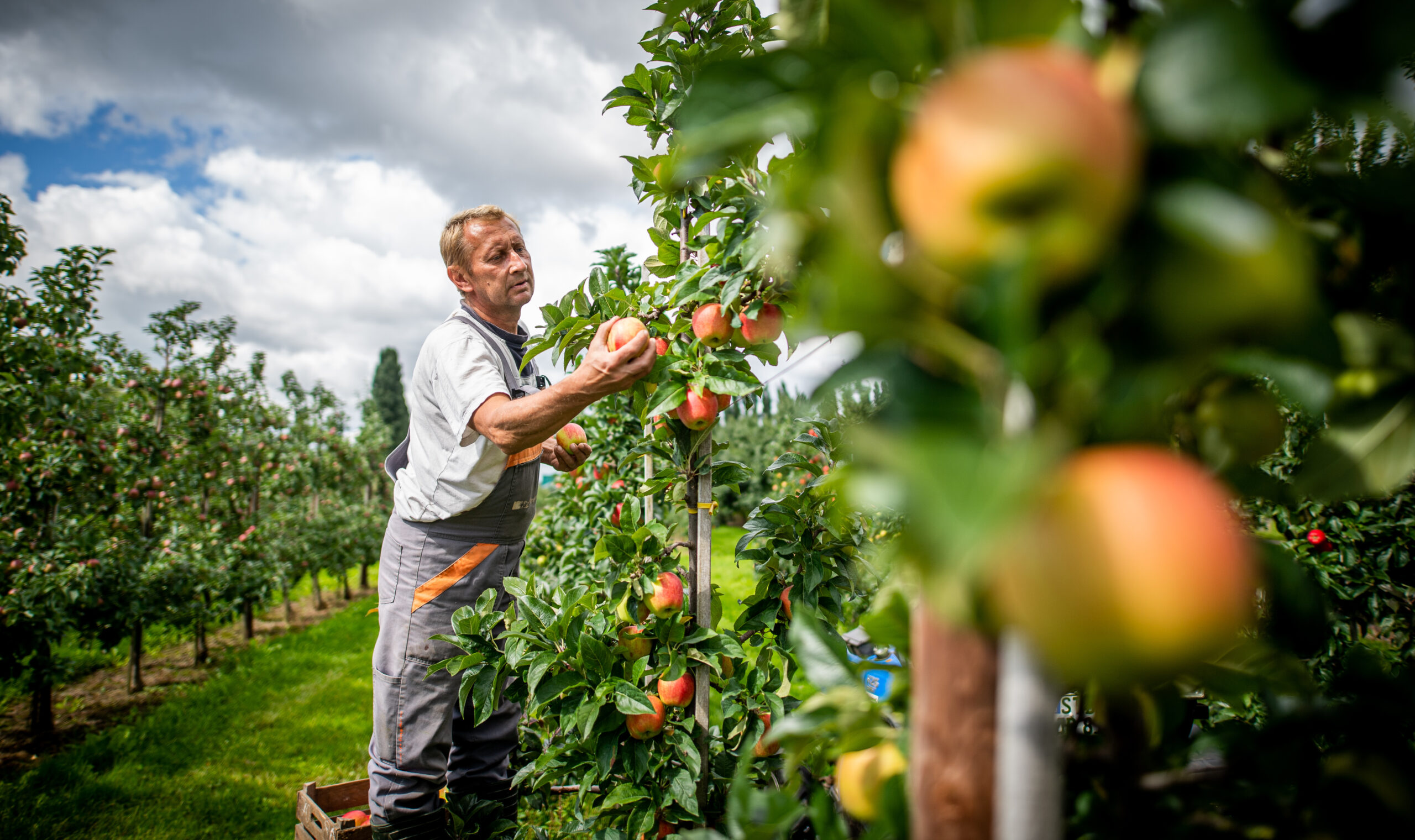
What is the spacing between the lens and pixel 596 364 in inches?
62.0

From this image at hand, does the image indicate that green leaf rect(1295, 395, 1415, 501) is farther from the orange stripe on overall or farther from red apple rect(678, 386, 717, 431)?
the orange stripe on overall

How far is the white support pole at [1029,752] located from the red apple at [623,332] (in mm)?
1293

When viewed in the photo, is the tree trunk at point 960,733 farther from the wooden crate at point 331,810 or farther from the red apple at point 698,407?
the wooden crate at point 331,810

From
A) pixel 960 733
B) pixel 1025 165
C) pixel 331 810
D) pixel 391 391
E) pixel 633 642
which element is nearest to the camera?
pixel 1025 165

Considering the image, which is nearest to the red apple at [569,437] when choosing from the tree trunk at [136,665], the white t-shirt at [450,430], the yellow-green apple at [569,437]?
the yellow-green apple at [569,437]

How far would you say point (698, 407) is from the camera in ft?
5.02

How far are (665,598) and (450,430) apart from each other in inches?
37.3

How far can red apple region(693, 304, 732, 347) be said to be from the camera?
1.51m

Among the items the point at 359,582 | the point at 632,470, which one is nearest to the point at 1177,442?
the point at 632,470

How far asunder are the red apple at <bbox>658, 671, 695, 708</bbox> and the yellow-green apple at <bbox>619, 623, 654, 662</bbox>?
0.27ft

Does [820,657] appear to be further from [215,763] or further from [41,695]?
[41,695]

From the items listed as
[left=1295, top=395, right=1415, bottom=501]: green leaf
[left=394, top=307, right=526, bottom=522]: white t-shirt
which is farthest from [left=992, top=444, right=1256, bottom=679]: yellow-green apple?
[left=394, top=307, right=526, bottom=522]: white t-shirt

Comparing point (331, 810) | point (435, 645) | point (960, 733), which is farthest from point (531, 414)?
point (331, 810)

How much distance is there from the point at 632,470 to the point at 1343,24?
357cm
